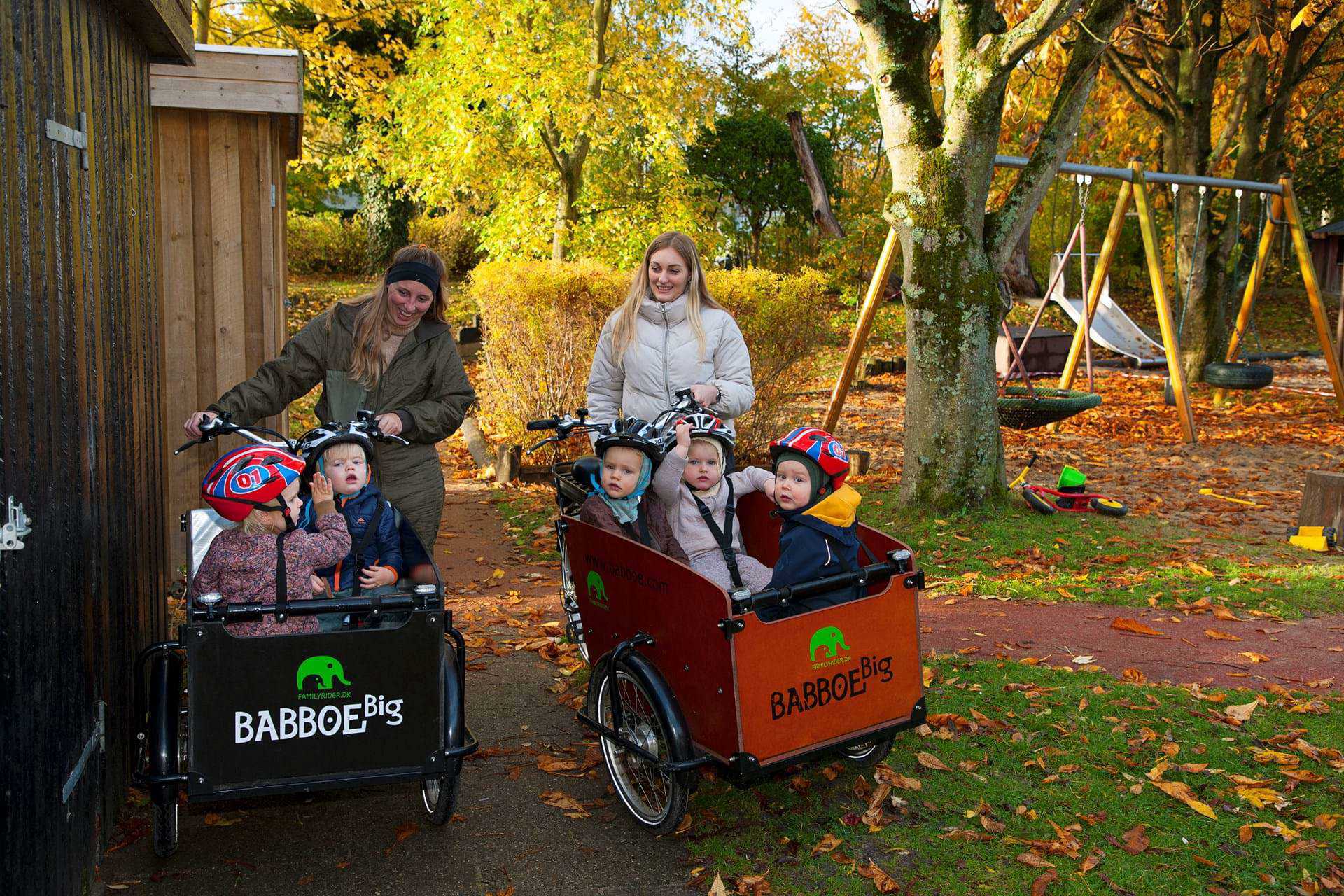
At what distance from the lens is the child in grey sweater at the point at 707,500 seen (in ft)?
14.6

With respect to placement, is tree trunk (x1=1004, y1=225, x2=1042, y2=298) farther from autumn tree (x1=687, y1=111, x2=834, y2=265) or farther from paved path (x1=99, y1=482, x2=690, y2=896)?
paved path (x1=99, y1=482, x2=690, y2=896)

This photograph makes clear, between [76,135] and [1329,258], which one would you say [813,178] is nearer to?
[76,135]

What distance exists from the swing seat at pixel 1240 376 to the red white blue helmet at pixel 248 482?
13.8 metres

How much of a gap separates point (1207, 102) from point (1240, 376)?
15.8 ft

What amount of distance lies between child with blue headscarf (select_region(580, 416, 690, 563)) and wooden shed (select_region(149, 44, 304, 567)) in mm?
3139

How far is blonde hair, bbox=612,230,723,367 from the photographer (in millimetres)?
5160

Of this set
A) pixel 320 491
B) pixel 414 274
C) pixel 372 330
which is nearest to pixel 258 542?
pixel 320 491

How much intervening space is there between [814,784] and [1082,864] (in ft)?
3.40

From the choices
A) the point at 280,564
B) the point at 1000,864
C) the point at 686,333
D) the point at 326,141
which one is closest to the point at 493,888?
the point at 280,564

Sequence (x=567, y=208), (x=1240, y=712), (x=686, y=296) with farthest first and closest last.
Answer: (x=567, y=208), (x=686, y=296), (x=1240, y=712)

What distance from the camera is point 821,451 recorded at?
412cm

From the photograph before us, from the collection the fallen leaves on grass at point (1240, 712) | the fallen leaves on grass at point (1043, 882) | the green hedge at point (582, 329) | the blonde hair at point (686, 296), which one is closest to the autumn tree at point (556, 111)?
the green hedge at point (582, 329)

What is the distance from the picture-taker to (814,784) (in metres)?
4.48

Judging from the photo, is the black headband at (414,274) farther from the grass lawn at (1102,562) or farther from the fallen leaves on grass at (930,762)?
the grass lawn at (1102,562)
